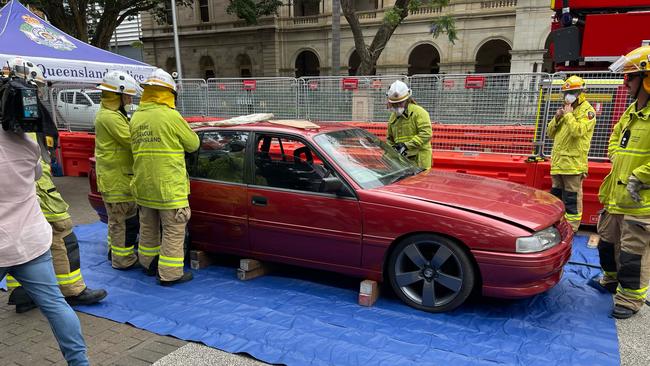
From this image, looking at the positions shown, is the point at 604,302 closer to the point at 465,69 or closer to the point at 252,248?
the point at 252,248

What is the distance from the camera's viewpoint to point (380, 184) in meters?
3.84

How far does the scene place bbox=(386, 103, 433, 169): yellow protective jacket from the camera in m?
5.34

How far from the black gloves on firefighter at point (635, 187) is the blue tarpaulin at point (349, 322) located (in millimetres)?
1022

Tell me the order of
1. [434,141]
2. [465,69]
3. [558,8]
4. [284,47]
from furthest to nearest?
[284,47] < [465,69] < [434,141] < [558,8]

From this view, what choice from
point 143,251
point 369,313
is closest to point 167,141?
point 143,251

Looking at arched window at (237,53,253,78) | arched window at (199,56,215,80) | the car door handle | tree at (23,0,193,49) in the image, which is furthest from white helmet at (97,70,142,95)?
arched window at (199,56,215,80)

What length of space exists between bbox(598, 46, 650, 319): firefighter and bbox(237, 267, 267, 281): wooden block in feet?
10.3

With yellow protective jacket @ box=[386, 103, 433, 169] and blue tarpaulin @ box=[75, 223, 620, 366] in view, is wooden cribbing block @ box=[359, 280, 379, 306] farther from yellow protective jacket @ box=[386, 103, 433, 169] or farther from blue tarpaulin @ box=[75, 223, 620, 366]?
yellow protective jacket @ box=[386, 103, 433, 169]

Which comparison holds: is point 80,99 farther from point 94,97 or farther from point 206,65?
point 206,65

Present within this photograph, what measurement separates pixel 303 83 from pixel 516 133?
4213mm

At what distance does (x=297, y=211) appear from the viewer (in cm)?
389

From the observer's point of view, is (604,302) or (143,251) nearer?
(604,302)

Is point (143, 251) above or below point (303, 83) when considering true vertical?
below

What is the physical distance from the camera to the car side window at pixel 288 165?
394cm
